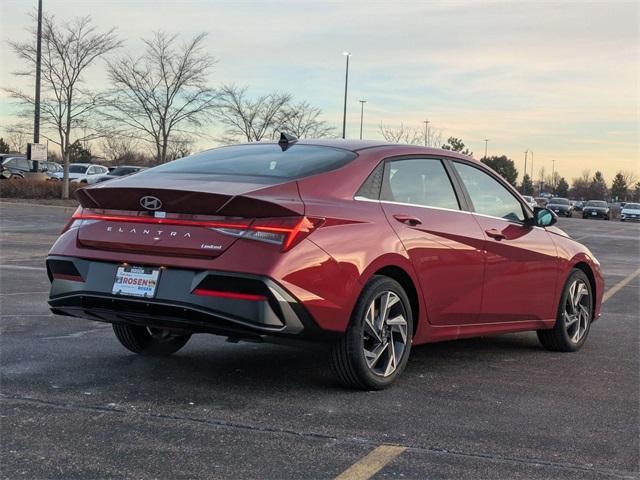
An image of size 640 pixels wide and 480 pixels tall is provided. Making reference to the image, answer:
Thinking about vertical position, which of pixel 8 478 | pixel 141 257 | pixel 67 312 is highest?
pixel 141 257

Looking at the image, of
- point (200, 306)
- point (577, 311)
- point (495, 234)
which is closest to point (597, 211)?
point (577, 311)

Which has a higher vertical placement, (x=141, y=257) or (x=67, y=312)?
(x=141, y=257)

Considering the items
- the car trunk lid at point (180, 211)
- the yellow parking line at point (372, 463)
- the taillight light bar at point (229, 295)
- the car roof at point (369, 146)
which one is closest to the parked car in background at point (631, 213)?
the car roof at point (369, 146)

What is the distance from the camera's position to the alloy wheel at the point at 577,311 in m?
6.65

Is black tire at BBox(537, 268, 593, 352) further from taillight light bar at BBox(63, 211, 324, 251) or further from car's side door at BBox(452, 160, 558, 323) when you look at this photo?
taillight light bar at BBox(63, 211, 324, 251)

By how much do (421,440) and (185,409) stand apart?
4.30ft

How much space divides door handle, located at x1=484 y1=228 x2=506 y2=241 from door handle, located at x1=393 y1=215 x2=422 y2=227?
84 cm

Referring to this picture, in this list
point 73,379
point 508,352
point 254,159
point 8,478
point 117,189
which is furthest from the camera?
point 508,352

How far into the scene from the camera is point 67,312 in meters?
4.81

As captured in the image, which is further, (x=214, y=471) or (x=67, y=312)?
(x=67, y=312)

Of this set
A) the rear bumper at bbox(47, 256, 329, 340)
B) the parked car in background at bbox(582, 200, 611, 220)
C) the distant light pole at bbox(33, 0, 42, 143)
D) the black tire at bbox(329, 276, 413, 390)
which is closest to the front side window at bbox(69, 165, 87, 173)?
the distant light pole at bbox(33, 0, 42, 143)

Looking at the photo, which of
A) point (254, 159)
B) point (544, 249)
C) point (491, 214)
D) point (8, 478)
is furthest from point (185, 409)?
point (544, 249)

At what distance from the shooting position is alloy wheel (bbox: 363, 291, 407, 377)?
480 centimetres

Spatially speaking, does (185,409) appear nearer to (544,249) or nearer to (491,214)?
(491,214)
